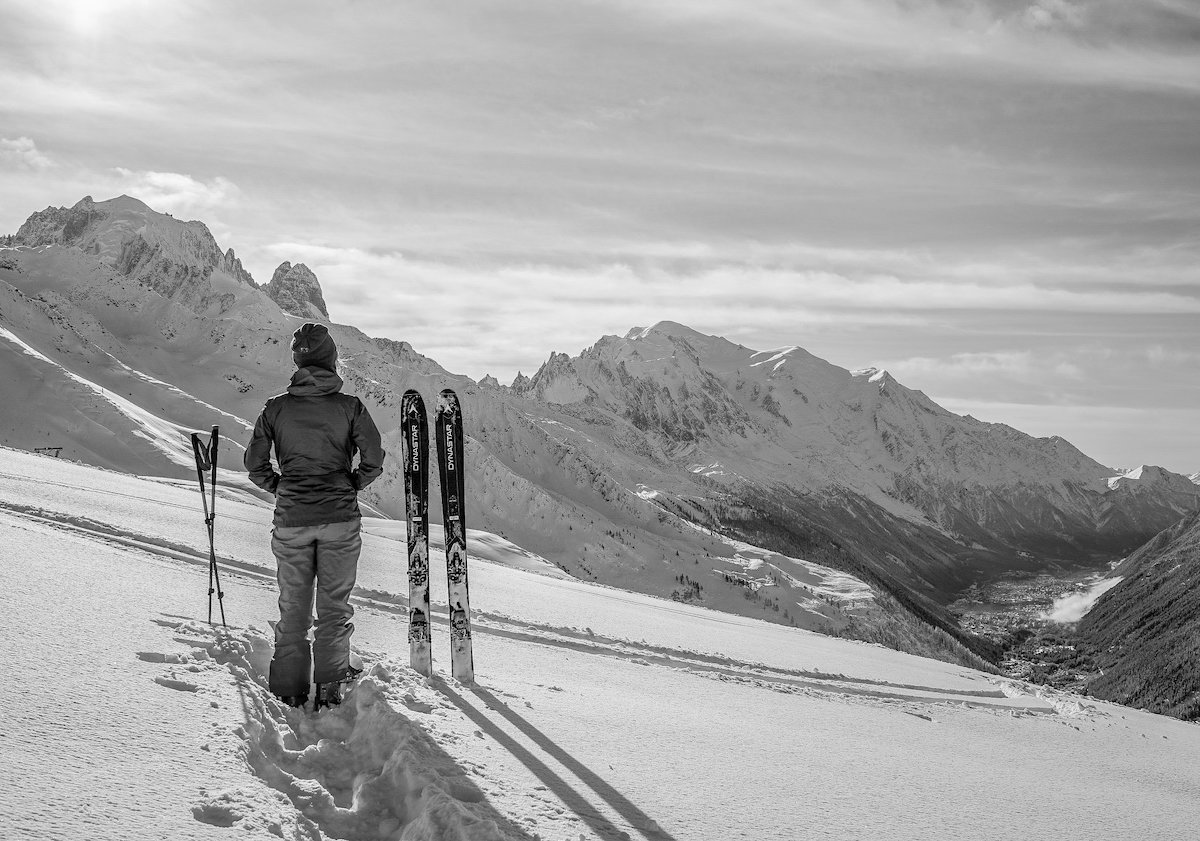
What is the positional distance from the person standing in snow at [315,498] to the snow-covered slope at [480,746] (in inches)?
16.9

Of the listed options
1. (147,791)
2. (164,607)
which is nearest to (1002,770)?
(147,791)

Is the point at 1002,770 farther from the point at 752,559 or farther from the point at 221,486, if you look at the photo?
the point at 752,559

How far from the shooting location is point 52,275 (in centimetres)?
13788

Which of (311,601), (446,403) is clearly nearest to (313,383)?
(446,403)

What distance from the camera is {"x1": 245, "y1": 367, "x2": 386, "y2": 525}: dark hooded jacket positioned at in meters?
6.85

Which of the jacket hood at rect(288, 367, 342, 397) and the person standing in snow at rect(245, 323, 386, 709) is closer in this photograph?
the person standing in snow at rect(245, 323, 386, 709)

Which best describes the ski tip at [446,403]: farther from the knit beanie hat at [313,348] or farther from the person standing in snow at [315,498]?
the knit beanie hat at [313,348]

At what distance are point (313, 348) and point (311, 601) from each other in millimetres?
2225

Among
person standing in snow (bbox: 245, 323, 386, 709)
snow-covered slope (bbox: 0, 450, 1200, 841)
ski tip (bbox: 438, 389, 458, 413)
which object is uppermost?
ski tip (bbox: 438, 389, 458, 413)

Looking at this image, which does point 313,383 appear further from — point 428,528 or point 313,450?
point 428,528

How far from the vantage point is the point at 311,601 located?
22.4ft

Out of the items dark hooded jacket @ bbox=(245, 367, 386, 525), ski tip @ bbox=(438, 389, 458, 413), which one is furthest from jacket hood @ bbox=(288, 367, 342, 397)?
ski tip @ bbox=(438, 389, 458, 413)

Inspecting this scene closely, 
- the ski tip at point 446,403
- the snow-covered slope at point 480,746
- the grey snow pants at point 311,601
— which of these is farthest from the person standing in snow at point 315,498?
the ski tip at point 446,403

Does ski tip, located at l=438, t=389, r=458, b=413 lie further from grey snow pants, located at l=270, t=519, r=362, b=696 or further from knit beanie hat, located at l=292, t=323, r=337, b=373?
grey snow pants, located at l=270, t=519, r=362, b=696
